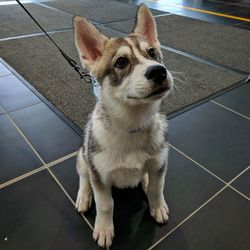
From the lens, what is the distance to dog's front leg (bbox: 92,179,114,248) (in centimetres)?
118

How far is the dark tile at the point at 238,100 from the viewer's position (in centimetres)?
218

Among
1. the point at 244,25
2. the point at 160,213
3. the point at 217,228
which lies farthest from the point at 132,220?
the point at 244,25

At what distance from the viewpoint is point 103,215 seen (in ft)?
4.06

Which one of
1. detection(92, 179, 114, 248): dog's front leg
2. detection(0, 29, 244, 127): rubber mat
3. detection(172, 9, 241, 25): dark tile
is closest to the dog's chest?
detection(92, 179, 114, 248): dog's front leg

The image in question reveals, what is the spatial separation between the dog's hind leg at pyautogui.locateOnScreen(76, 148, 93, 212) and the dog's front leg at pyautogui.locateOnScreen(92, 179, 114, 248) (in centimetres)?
13

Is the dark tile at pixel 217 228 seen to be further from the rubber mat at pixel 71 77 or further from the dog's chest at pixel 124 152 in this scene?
the rubber mat at pixel 71 77

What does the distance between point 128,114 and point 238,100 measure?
154 centimetres

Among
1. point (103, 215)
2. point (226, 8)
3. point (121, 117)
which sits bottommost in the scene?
point (226, 8)

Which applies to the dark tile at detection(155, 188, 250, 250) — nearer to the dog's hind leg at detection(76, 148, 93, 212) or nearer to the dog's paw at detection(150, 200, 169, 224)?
the dog's paw at detection(150, 200, 169, 224)

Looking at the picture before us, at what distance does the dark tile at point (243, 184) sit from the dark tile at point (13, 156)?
45.8 inches

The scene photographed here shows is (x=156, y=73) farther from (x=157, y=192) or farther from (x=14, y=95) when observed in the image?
(x=14, y=95)

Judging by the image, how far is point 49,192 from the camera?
1489mm

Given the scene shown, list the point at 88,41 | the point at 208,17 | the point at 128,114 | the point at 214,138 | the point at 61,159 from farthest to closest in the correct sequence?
the point at 208,17, the point at 214,138, the point at 61,159, the point at 88,41, the point at 128,114

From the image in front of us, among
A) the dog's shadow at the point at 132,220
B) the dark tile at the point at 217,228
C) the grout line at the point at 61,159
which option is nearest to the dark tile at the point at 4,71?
the grout line at the point at 61,159
